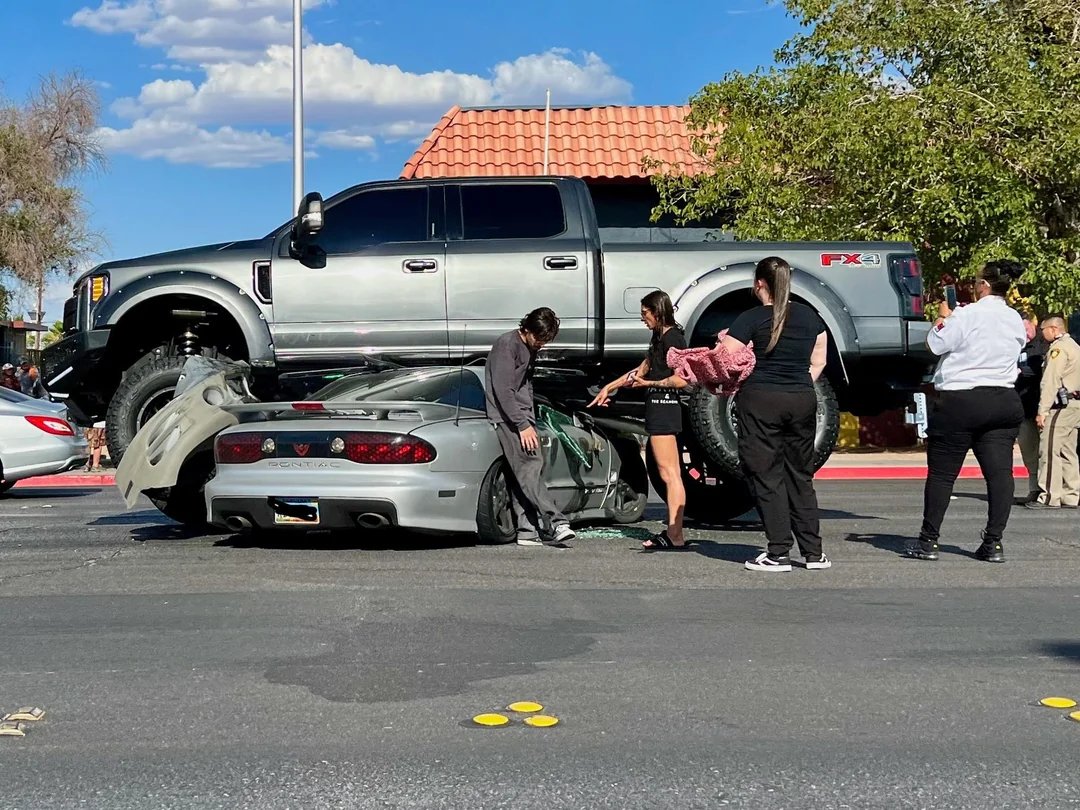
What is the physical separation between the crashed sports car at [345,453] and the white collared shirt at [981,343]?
2839mm

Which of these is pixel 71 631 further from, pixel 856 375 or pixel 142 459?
pixel 856 375

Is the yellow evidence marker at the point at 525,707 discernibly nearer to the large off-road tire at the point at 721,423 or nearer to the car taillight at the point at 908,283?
the large off-road tire at the point at 721,423

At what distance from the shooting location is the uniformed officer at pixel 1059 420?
1373cm

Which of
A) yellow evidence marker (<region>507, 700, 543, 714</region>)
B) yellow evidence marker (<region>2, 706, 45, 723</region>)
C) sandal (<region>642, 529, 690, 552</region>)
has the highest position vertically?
yellow evidence marker (<region>2, 706, 45, 723</region>)

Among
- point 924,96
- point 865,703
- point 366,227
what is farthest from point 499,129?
point 865,703

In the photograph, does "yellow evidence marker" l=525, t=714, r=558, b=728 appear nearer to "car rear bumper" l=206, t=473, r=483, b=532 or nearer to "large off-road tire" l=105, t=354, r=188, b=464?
"car rear bumper" l=206, t=473, r=483, b=532

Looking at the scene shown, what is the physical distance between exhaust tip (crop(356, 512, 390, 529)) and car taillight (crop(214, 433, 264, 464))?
2.62ft

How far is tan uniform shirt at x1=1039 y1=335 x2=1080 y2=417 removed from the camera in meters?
13.7

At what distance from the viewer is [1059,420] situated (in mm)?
13922

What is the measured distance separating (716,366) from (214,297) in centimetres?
358

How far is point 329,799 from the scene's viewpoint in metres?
4.29

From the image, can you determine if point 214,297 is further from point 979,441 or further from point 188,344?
point 979,441

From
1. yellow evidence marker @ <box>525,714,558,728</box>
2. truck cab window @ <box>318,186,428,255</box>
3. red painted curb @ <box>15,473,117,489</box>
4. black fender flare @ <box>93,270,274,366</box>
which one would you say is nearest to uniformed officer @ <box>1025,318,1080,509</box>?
truck cab window @ <box>318,186,428,255</box>

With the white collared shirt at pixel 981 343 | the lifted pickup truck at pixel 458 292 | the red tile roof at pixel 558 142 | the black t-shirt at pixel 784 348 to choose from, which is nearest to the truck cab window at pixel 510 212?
the lifted pickup truck at pixel 458 292
